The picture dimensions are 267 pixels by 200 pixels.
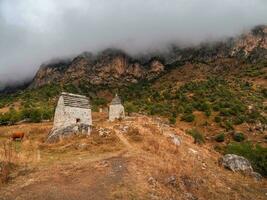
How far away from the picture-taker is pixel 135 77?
111188mm

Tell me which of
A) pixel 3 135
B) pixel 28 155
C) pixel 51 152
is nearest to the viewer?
pixel 28 155

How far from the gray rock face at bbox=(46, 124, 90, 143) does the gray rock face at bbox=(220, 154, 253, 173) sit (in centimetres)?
1018

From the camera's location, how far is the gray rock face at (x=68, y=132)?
2917 cm

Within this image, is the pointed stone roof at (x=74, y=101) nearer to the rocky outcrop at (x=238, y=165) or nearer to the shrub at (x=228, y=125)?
the rocky outcrop at (x=238, y=165)

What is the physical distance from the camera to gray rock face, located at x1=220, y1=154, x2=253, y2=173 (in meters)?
27.3

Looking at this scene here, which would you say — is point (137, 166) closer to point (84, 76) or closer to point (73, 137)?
point (73, 137)

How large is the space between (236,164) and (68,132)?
1227cm

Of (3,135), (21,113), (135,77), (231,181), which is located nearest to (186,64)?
(135,77)

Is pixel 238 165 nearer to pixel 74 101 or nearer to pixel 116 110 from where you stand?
pixel 74 101

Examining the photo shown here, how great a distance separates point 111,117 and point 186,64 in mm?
66550

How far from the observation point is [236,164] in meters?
27.6

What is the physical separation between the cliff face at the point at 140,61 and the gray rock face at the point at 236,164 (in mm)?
77116

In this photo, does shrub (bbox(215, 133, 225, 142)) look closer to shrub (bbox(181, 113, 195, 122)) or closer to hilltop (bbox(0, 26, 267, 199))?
hilltop (bbox(0, 26, 267, 199))

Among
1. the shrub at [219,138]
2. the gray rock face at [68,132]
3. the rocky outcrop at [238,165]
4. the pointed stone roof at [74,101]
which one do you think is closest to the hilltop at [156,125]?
the shrub at [219,138]
